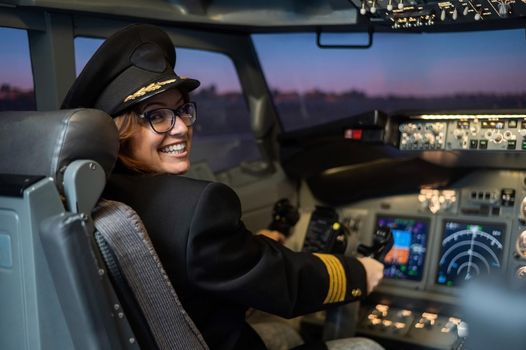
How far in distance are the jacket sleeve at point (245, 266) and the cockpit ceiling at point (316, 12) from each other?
100 cm

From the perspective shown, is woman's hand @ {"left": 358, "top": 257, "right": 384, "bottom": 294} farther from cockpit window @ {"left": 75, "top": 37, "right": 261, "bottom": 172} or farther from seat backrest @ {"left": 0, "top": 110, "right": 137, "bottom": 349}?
cockpit window @ {"left": 75, "top": 37, "right": 261, "bottom": 172}

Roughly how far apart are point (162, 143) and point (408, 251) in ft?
4.54

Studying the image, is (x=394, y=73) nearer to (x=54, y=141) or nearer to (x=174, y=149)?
(x=174, y=149)

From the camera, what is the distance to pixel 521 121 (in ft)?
7.84

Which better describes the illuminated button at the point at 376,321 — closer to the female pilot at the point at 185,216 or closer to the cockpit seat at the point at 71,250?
the female pilot at the point at 185,216

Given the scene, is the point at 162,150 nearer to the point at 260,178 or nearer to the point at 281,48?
the point at 260,178

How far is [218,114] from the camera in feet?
11.4

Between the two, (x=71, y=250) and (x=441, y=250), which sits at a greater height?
(x=71, y=250)

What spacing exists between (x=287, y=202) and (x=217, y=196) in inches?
58.3

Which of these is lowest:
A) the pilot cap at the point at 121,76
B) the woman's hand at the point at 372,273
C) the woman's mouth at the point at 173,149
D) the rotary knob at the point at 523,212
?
the woman's hand at the point at 372,273

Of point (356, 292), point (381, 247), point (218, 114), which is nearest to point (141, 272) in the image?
point (356, 292)

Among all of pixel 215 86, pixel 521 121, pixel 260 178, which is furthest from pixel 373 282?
pixel 215 86

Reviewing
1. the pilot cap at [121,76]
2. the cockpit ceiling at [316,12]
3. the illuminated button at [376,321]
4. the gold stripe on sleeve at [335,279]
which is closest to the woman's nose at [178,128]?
the pilot cap at [121,76]

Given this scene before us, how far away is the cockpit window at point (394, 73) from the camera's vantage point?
2943mm
